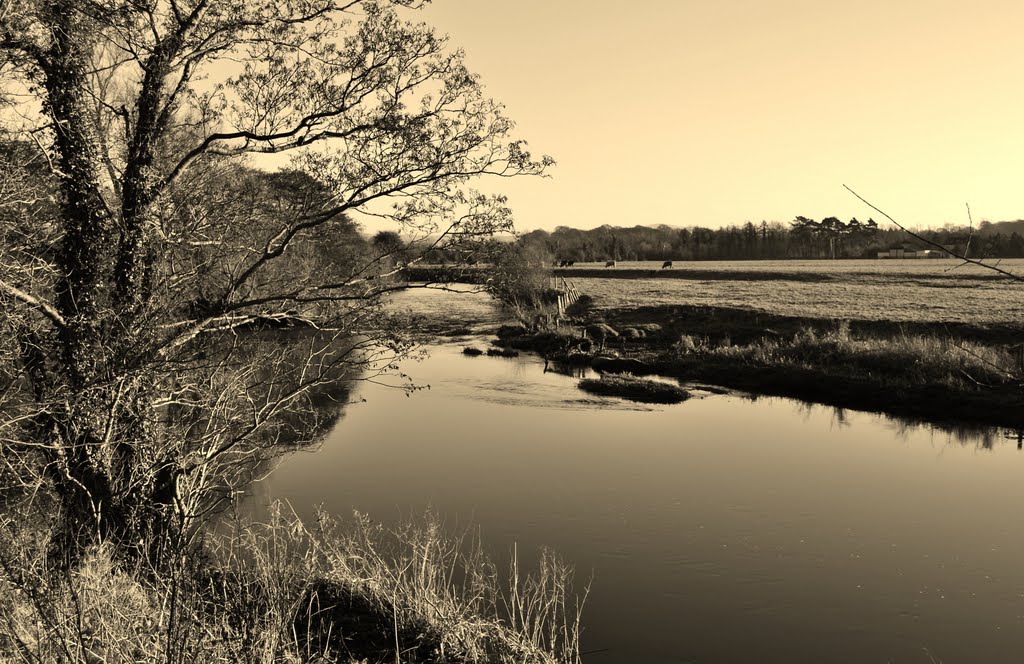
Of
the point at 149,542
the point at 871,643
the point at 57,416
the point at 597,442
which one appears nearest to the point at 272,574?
the point at 149,542

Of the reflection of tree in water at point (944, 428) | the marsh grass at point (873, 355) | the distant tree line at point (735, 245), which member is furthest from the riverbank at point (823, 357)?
A: the distant tree line at point (735, 245)

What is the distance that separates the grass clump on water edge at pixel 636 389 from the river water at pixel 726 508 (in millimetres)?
680

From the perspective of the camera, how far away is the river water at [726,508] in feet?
35.2

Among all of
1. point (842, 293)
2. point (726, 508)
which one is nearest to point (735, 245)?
point (842, 293)

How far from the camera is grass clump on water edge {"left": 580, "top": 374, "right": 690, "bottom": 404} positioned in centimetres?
2603

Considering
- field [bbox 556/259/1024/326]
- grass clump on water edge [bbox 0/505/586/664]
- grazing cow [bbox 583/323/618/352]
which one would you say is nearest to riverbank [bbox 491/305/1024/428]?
grazing cow [bbox 583/323/618/352]

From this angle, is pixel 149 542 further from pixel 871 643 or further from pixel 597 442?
pixel 597 442

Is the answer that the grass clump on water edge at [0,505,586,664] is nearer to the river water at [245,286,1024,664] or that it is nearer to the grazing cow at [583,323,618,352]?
the river water at [245,286,1024,664]

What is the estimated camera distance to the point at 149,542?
9.39 meters

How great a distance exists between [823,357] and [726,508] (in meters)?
15.0

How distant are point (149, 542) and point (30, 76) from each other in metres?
5.55

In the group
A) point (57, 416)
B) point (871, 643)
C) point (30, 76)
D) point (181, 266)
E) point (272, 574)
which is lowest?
point (871, 643)

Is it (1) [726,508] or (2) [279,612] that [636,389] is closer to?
(1) [726,508]

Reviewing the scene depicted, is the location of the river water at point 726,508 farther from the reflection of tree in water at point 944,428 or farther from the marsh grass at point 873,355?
the marsh grass at point 873,355
